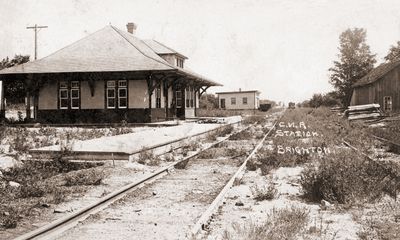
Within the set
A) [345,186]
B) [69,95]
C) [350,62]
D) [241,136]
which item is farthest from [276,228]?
[350,62]

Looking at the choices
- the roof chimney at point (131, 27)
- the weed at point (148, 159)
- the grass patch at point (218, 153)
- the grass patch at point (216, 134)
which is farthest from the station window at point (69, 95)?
the weed at point (148, 159)

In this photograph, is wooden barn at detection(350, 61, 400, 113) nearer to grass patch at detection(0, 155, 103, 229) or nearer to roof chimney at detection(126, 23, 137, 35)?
roof chimney at detection(126, 23, 137, 35)

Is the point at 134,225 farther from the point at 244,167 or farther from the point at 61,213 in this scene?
the point at 244,167

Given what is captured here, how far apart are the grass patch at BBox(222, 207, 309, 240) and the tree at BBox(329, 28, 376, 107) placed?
172ft

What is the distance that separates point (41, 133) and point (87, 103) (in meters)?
7.02

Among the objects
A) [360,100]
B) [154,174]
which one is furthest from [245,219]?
[360,100]

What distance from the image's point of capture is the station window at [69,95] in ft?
81.3

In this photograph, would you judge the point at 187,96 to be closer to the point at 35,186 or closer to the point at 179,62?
the point at 179,62

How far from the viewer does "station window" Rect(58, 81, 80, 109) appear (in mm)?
24766

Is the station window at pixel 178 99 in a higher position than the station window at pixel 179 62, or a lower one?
lower

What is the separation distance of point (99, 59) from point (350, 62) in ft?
136

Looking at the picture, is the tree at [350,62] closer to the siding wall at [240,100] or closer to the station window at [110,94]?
the siding wall at [240,100]

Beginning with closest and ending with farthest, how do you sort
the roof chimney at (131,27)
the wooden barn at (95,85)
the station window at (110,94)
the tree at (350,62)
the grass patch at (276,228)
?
the grass patch at (276,228) → the wooden barn at (95,85) → the station window at (110,94) → the roof chimney at (131,27) → the tree at (350,62)

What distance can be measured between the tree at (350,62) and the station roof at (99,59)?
35455 millimetres
